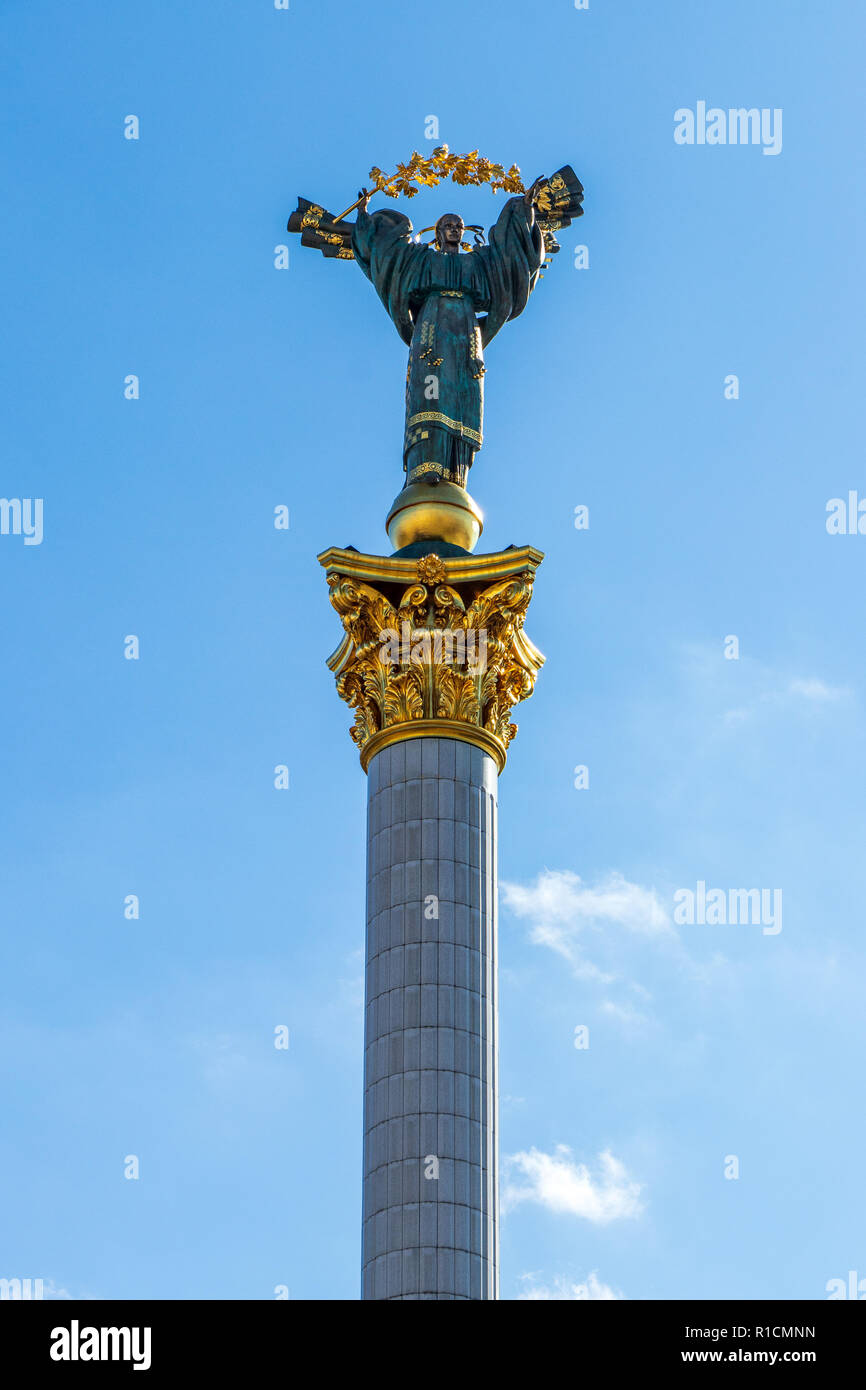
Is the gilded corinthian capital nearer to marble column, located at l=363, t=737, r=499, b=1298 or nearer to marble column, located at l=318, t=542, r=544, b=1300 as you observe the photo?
marble column, located at l=318, t=542, r=544, b=1300

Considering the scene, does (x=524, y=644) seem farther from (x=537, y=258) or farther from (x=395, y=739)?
(x=537, y=258)

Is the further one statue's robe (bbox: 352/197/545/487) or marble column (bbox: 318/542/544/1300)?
statue's robe (bbox: 352/197/545/487)

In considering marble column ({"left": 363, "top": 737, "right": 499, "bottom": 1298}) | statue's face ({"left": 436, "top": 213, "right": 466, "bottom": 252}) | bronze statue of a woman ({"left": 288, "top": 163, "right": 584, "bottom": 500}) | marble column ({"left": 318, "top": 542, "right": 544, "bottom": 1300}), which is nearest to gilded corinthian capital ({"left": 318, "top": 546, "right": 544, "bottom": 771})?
marble column ({"left": 318, "top": 542, "right": 544, "bottom": 1300})

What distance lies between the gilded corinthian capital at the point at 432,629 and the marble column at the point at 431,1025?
938 mm

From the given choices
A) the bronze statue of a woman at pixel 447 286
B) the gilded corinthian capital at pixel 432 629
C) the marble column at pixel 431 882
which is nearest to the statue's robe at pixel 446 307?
the bronze statue of a woman at pixel 447 286

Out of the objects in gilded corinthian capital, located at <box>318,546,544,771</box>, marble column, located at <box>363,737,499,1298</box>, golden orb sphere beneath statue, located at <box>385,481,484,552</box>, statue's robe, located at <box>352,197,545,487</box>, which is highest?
statue's robe, located at <box>352,197,545,487</box>

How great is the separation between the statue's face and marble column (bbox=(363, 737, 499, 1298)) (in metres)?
11.9

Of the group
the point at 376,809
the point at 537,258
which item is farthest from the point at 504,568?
the point at 537,258

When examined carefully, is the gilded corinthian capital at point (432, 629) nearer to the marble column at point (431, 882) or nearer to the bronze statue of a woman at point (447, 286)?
the marble column at point (431, 882)

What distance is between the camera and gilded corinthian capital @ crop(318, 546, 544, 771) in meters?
40.8

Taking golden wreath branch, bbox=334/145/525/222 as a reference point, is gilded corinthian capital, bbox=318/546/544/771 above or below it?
below
